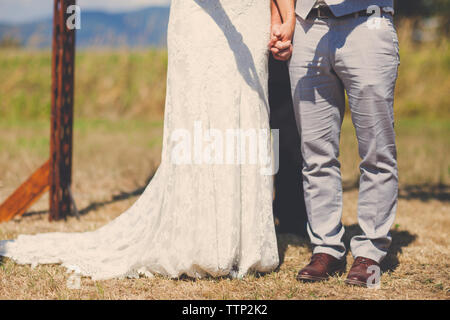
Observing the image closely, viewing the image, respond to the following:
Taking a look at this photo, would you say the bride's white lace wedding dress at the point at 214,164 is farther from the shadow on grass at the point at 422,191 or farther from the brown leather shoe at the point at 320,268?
the shadow on grass at the point at 422,191

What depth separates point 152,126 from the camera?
36.0 feet

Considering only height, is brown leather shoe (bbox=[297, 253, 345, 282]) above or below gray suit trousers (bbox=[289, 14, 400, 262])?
below

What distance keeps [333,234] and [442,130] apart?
8069mm

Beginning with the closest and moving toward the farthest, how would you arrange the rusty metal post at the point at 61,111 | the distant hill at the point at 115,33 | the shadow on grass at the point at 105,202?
the rusty metal post at the point at 61,111 → the shadow on grass at the point at 105,202 → the distant hill at the point at 115,33

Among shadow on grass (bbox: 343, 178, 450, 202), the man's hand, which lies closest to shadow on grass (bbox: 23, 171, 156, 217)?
shadow on grass (bbox: 343, 178, 450, 202)

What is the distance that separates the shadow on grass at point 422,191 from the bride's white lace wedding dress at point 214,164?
3.04m

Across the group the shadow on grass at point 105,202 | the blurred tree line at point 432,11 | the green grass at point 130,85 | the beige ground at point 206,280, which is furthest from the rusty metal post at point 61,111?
the blurred tree line at point 432,11

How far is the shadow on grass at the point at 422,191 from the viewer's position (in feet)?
17.3

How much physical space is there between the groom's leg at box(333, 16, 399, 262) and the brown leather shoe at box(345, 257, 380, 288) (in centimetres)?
3

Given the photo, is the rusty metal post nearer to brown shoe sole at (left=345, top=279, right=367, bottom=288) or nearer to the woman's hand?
the woman's hand

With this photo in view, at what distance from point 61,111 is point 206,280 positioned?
7.11ft

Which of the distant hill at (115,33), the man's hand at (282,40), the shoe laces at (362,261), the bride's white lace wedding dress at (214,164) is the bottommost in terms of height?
the shoe laces at (362,261)

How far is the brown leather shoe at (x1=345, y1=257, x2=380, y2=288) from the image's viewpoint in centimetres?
261
